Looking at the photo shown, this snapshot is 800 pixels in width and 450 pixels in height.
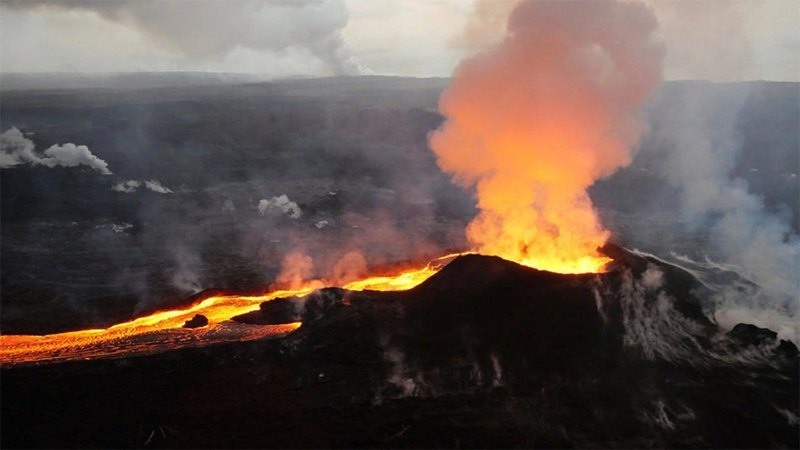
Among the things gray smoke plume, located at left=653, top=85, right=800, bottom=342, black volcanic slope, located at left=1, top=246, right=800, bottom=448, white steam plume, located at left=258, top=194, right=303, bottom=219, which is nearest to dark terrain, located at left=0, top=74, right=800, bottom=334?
white steam plume, located at left=258, top=194, right=303, bottom=219

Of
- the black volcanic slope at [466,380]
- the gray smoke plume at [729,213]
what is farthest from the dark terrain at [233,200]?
the black volcanic slope at [466,380]

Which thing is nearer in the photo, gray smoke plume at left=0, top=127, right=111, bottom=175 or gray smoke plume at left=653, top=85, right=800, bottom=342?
gray smoke plume at left=653, top=85, right=800, bottom=342

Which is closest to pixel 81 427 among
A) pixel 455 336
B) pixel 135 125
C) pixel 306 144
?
pixel 455 336

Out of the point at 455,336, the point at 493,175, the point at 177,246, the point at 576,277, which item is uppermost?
the point at 493,175

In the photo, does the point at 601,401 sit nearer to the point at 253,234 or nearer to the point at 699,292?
the point at 699,292

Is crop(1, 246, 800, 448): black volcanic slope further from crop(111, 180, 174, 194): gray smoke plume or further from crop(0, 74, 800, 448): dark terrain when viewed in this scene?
crop(111, 180, 174, 194): gray smoke plume

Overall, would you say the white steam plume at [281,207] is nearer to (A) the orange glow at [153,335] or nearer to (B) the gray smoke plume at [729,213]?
(A) the orange glow at [153,335]
